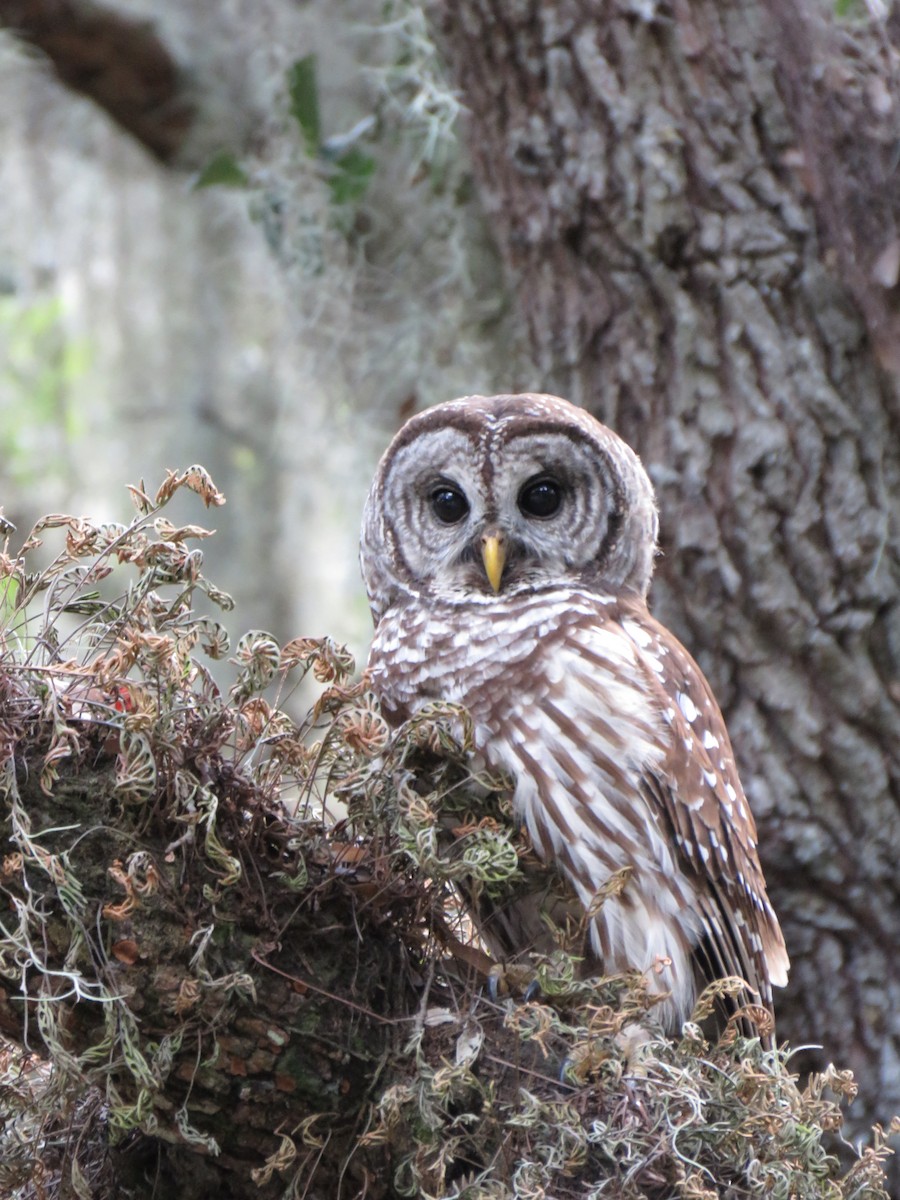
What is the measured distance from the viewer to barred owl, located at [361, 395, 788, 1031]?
2.39 m

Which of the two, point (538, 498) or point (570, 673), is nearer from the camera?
point (570, 673)

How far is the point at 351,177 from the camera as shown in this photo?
5133mm

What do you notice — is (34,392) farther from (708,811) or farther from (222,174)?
(708,811)

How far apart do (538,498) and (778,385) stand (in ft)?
3.96

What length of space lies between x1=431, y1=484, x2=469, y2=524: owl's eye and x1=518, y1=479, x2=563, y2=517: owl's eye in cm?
12

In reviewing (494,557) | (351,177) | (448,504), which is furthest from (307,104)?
(494,557)

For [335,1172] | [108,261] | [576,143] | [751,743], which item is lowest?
[335,1172]

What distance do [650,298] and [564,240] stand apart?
318mm

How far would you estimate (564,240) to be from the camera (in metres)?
3.96

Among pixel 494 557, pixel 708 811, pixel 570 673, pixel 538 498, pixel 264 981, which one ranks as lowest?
pixel 264 981

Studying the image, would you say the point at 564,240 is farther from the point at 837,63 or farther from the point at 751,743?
the point at 751,743

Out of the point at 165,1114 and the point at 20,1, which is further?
the point at 20,1

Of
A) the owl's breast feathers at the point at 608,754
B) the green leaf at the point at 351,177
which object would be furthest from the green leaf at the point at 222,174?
the owl's breast feathers at the point at 608,754

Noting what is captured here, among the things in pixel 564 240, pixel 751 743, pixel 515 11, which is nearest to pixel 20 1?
pixel 515 11
